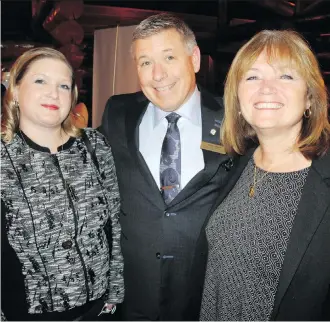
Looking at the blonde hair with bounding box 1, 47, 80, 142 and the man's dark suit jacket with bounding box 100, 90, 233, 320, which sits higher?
the blonde hair with bounding box 1, 47, 80, 142

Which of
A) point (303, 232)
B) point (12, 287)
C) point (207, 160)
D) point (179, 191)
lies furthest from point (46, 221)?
point (303, 232)

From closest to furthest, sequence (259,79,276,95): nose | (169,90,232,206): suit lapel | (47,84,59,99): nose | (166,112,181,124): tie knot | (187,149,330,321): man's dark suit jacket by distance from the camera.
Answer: (187,149,330,321): man's dark suit jacket
(259,79,276,95): nose
(47,84,59,99): nose
(169,90,232,206): suit lapel
(166,112,181,124): tie knot

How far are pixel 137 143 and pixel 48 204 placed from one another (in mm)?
603

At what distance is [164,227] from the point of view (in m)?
1.99

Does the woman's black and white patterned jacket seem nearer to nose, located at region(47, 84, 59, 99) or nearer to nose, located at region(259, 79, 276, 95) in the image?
nose, located at region(47, 84, 59, 99)

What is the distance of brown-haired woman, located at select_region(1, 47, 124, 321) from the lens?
171 centimetres

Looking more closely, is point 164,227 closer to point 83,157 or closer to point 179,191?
point 179,191

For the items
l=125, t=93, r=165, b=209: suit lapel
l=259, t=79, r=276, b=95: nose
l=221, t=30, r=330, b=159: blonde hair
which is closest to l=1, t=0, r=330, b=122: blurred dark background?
l=125, t=93, r=165, b=209: suit lapel

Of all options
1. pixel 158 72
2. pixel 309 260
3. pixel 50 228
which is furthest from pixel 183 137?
pixel 309 260

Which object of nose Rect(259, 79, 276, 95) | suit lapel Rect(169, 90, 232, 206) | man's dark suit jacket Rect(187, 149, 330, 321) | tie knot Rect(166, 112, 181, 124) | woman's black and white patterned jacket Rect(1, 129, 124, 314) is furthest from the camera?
tie knot Rect(166, 112, 181, 124)

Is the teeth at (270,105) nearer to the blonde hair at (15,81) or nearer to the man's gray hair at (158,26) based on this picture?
the man's gray hair at (158,26)

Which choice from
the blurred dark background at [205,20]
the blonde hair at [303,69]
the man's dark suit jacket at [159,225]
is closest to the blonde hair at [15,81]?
the man's dark suit jacket at [159,225]

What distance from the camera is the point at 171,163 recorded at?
2055 millimetres

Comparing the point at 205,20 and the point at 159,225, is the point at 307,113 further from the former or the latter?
the point at 205,20
